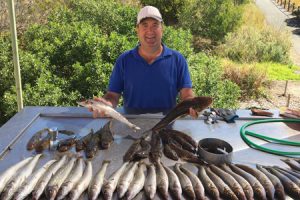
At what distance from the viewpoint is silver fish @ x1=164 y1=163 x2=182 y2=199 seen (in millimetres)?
2938

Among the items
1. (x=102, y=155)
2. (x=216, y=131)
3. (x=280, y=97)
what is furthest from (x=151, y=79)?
(x=280, y=97)

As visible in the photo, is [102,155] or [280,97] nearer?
[102,155]

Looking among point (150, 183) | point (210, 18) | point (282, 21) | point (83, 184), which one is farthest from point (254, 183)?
point (282, 21)

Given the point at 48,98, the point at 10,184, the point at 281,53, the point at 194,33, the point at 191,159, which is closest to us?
the point at 10,184

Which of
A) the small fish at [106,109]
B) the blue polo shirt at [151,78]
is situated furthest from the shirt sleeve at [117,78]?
the small fish at [106,109]

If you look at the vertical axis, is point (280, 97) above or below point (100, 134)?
below

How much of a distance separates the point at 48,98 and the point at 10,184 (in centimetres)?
524

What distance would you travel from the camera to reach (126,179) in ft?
10.1

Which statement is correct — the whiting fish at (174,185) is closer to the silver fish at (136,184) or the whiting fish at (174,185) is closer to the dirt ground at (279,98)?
the silver fish at (136,184)

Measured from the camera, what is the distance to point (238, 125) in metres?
4.29

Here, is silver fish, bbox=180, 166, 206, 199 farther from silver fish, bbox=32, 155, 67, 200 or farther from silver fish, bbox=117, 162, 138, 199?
silver fish, bbox=32, 155, 67, 200

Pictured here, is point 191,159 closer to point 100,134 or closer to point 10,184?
point 100,134

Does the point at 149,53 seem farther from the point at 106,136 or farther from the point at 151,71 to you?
the point at 106,136

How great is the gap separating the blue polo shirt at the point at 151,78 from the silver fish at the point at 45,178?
5.94 ft
